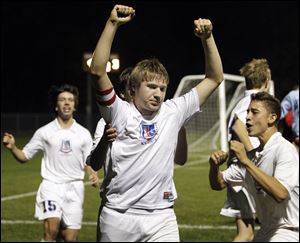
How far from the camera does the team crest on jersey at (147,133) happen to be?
6.07 metres

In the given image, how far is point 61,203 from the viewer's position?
10148mm

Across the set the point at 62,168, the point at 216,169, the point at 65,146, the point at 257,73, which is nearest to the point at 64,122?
the point at 65,146

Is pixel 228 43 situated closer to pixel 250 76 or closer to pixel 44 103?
pixel 44 103

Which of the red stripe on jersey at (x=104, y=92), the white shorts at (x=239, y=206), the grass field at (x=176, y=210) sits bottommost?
the grass field at (x=176, y=210)

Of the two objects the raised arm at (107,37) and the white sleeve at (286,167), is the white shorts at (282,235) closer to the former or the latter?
the white sleeve at (286,167)

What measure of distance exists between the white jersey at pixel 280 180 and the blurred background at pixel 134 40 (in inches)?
1850

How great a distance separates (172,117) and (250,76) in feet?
8.84

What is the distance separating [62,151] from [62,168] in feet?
0.67

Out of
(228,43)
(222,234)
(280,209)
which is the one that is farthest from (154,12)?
(280,209)

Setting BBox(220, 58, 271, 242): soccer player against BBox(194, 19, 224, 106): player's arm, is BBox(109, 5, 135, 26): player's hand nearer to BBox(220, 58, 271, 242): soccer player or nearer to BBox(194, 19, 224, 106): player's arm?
BBox(194, 19, 224, 106): player's arm

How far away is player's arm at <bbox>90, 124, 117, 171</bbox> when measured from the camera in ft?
19.2

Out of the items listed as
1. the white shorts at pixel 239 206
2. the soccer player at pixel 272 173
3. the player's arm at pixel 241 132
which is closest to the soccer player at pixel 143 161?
the soccer player at pixel 272 173

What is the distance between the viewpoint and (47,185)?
10203 mm

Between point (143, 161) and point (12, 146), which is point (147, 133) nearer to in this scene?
point (143, 161)
